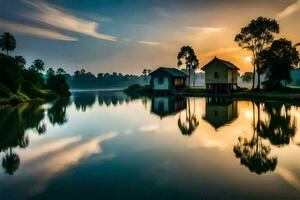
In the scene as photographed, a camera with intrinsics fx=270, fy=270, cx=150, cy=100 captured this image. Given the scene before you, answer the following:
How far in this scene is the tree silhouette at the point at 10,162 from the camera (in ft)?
38.7

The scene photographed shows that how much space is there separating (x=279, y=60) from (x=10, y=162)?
59655 millimetres

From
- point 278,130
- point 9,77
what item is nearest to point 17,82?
point 9,77

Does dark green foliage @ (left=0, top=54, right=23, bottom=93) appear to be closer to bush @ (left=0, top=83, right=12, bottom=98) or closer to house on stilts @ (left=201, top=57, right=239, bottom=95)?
bush @ (left=0, top=83, right=12, bottom=98)

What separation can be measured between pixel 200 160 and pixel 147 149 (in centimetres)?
360

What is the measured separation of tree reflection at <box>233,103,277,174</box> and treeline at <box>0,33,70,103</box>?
162ft

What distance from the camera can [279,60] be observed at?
59656 millimetres

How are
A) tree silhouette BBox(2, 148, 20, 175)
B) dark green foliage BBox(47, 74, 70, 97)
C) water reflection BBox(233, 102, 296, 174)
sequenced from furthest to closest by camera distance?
dark green foliage BBox(47, 74, 70, 97)
water reflection BBox(233, 102, 296, 174)
tree silhouette BBox(2, 148, 20, 175)

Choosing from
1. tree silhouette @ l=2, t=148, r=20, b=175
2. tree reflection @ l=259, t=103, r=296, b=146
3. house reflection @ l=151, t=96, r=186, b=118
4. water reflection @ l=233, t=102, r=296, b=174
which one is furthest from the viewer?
house reflection @ l=151, t=96, r=186, b=118

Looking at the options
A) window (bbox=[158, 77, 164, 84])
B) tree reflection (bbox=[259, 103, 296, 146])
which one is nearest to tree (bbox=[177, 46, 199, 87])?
window (bbox=[158, 77, 164, 84])

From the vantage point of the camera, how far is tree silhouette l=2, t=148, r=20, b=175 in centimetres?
1180

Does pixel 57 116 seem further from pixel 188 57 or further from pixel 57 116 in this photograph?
pixel 188 57

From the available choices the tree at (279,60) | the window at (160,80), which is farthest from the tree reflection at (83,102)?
the tree at (279,60)

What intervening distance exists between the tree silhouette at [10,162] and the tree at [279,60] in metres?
57.9

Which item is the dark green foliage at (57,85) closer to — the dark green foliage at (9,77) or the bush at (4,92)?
the dark green foliage at (9,77)
